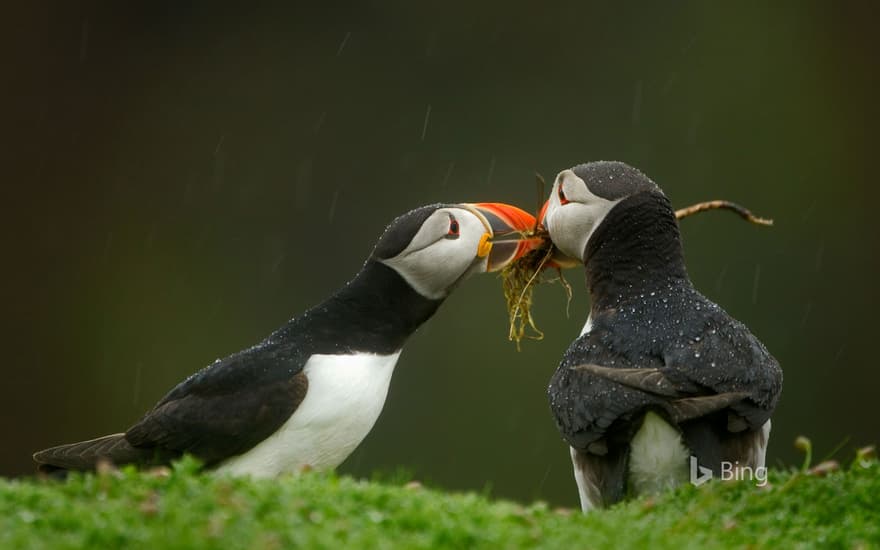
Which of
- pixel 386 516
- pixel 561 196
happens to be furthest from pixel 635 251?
pixel 386 516

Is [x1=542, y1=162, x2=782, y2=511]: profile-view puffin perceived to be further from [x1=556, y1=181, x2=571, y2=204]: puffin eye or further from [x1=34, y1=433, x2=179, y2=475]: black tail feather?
[x1=34, y1=433, x2=179, y2=475]: black tail feather

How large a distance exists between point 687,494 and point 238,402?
1748mm

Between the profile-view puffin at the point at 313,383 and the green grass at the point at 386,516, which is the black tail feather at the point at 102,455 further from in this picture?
the green grass at the point at 386,516

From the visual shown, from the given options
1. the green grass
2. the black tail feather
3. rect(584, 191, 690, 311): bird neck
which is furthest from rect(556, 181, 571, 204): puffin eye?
the black tail feather

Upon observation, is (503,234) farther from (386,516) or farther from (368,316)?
(386,516)

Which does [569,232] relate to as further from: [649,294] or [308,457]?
[308,457]

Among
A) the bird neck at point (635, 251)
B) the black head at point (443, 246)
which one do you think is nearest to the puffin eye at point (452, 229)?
the black head at point (443, 246)

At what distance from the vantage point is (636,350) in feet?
15.1

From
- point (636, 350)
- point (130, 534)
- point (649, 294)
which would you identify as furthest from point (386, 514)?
point (649, 294)

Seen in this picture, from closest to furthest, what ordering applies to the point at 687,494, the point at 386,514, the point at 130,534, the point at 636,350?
the point at 130,534 → the point at 386,514 → the point at 687,494 → the point at 636,350

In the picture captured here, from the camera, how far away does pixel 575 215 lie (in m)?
5.24

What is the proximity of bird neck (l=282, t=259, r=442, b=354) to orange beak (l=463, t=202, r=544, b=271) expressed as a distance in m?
0.40

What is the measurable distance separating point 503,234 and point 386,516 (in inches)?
91.9

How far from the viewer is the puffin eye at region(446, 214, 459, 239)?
5.30 metres
